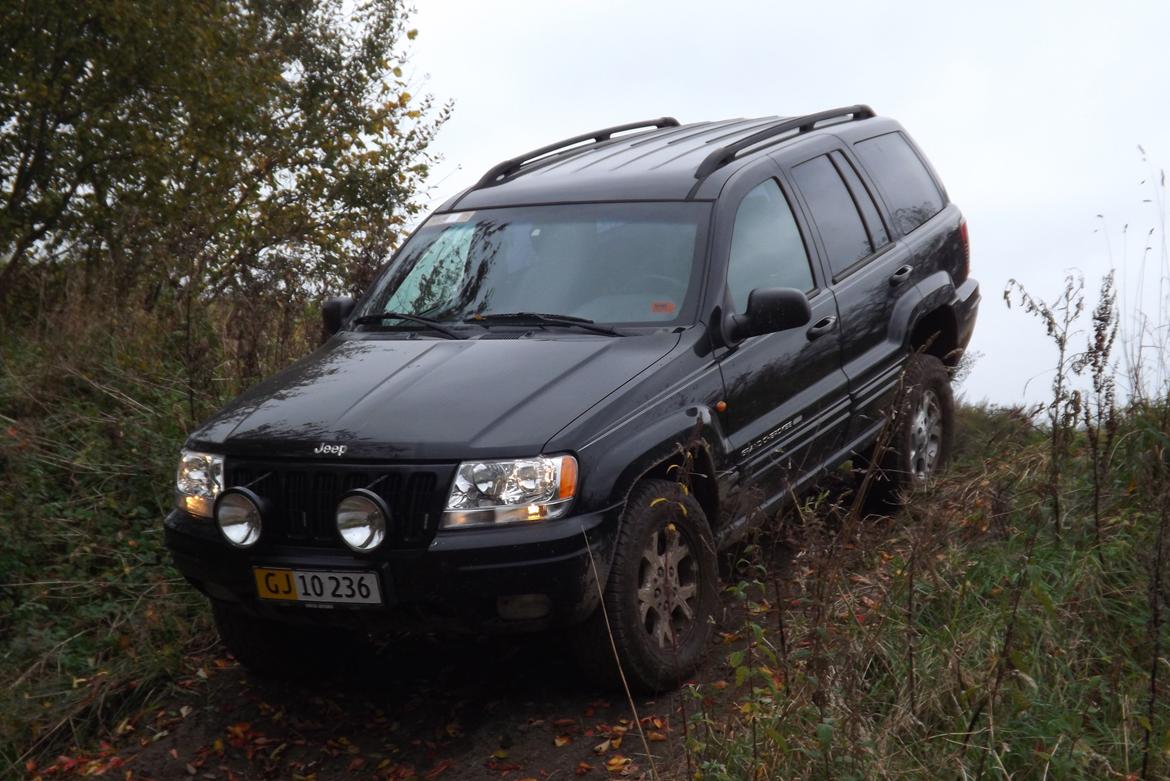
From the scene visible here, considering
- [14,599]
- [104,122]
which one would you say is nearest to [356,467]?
[14,599]

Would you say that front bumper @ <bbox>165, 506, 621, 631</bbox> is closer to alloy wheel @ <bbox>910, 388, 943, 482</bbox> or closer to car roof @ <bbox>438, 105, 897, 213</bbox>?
car roof @ <bbox>438, 105, 897, 213</bbox>

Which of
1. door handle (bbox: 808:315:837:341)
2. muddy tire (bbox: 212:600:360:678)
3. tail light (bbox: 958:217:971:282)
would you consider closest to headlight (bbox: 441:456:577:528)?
muddy tire (bbox: 212:600:360:678)

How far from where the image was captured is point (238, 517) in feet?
15.7

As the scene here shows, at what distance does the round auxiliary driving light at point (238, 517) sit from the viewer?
4.74 meters

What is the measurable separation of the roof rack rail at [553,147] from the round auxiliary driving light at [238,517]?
2.40 meters

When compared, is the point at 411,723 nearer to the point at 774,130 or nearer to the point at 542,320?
the point at 542,320

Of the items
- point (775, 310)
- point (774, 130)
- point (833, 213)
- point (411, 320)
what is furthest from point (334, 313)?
point (833, 213)

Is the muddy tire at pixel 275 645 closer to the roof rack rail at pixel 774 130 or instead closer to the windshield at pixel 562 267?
the windshield at pixel 562 267

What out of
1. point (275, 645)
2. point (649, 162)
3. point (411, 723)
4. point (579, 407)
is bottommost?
point (411, 723)

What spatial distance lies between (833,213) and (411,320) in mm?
2214

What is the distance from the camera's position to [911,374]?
6.87 meters

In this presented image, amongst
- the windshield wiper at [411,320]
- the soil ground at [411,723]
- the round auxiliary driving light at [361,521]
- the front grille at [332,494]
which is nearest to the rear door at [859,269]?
the soil ground at [411,723]

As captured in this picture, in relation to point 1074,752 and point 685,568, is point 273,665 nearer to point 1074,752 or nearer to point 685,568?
point 685,568

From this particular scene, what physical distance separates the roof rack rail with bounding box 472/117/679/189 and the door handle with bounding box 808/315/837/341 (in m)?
1.78
